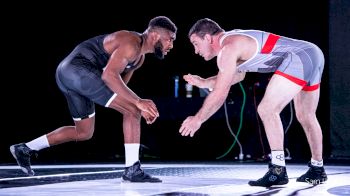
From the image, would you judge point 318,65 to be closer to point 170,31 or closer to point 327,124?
point 170,31

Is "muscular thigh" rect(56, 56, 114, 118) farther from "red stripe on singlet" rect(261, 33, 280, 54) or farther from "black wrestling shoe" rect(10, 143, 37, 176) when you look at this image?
"red stripe on singlet" rect(261, 33, 280, 54)

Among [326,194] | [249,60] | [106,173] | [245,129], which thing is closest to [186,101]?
[245,129]

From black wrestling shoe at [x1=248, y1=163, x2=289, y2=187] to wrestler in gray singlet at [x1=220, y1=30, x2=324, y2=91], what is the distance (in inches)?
23.6

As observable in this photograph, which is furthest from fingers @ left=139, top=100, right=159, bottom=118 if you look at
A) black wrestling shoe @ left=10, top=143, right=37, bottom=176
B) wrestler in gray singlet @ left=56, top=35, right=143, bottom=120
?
black wrestling shoe @ left=10, top=143, right=37, bottom=176

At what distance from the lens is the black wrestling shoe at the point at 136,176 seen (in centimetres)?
439

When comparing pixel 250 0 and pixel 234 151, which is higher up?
pixel 250 0

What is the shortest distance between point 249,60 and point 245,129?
3.99 metres

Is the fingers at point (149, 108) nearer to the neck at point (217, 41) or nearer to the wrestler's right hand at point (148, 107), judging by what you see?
the wrestler's right hand at point (148, 107)

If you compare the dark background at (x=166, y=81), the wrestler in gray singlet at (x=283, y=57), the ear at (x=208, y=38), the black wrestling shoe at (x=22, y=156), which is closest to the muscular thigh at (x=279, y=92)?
the wrestler in gray singlet at (x=283, y=57)

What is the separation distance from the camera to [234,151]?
8.18 meters

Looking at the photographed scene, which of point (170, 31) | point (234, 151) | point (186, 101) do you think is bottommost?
point (234, 151)

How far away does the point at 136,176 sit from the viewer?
14.5 feet

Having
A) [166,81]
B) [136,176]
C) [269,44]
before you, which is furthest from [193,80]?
[166,81]

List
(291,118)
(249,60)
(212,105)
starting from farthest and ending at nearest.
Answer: (291,118) → (249,60) → (212,105)
